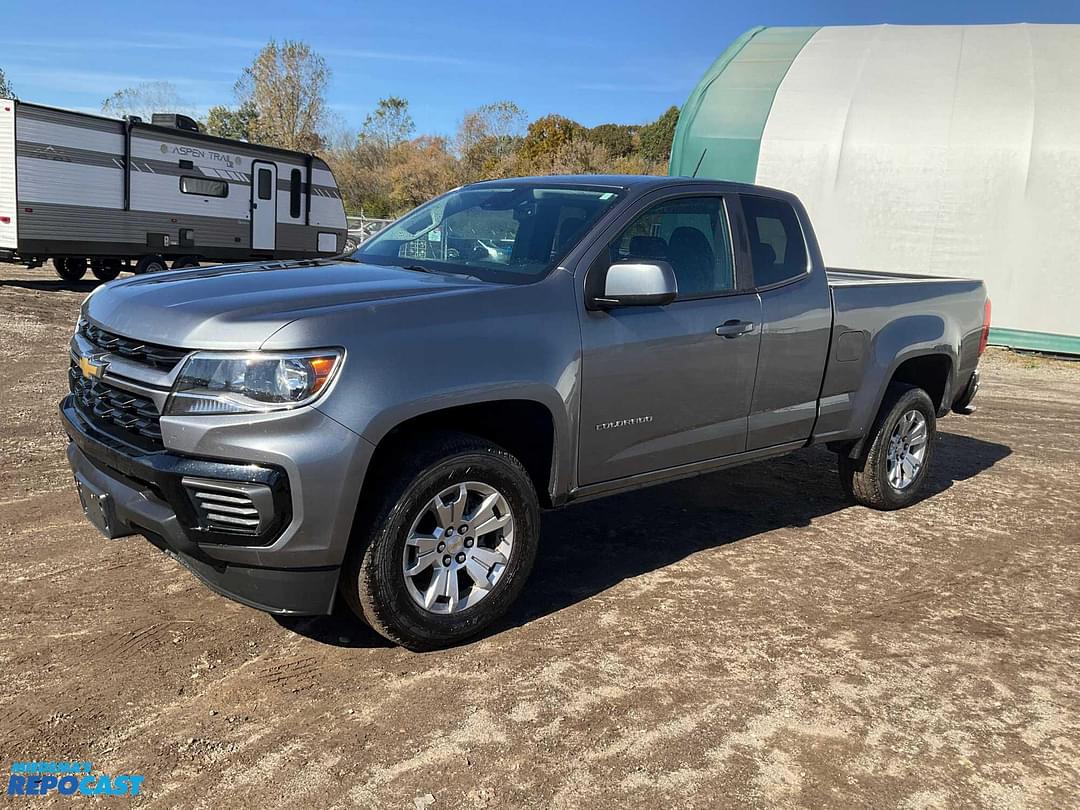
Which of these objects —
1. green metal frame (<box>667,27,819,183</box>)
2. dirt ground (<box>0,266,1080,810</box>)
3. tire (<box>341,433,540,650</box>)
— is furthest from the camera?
green metal frame (<box>667,27,819,183</box>)

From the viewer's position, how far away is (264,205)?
20172 millimetres

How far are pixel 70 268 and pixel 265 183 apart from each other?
453 cm

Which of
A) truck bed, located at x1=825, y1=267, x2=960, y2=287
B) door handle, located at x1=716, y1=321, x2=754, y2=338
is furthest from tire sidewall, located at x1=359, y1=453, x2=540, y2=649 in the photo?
truck bed, located at x1=825, y1=267, x2=960, y2=287

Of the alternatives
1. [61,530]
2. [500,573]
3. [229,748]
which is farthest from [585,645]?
[61,530]

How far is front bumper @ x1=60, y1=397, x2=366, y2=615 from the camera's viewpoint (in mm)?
3090

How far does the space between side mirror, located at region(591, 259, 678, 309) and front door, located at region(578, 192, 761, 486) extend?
110mm

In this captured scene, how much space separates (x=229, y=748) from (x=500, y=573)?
1.27 meters

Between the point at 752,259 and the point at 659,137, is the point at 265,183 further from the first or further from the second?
the point at 659,137

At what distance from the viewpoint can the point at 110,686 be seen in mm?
3256

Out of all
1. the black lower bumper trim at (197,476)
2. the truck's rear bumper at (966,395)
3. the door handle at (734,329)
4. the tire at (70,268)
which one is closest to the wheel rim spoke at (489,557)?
the black lower bumper trim at (197,476)

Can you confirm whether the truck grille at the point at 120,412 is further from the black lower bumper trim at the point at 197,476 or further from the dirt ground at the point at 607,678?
the dirt ground at the point at 607,678

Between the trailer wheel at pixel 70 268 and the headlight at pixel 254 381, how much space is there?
55.7ft

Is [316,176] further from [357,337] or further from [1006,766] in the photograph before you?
[1006,766]

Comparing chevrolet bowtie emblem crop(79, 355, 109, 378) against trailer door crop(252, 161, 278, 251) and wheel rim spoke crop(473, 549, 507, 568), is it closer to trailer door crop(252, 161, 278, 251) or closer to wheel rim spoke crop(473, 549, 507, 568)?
wheel rim spoke crop(473, 549, 507, 568)
